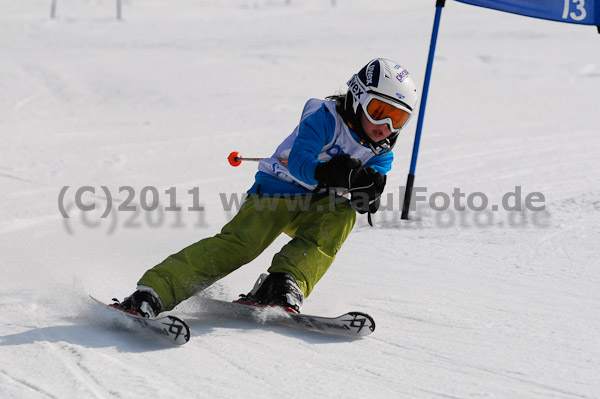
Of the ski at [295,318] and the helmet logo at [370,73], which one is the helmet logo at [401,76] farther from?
the ski at [295,318]

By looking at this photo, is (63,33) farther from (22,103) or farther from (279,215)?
(279,215)

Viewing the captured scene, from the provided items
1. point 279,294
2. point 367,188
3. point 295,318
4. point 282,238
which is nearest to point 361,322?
point 295,318

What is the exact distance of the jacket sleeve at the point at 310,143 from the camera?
3.74 metres

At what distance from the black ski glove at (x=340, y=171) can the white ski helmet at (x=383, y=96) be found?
1.13 ft

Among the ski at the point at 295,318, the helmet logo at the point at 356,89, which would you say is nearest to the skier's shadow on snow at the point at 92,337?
the ski at the point at 295,318

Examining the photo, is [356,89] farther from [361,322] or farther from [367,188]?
[361,322]

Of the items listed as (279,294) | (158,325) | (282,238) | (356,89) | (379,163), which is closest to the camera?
(158,325)

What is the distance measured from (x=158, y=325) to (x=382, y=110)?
1.54 meters

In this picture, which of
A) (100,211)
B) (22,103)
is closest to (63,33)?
(22,103)

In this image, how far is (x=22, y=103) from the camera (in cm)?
1002

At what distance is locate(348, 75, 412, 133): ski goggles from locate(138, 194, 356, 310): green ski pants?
1.61 feet

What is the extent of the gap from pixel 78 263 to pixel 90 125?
4.61 metres

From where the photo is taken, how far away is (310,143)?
12.6ft

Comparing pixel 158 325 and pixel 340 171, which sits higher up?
pixel 340 171
